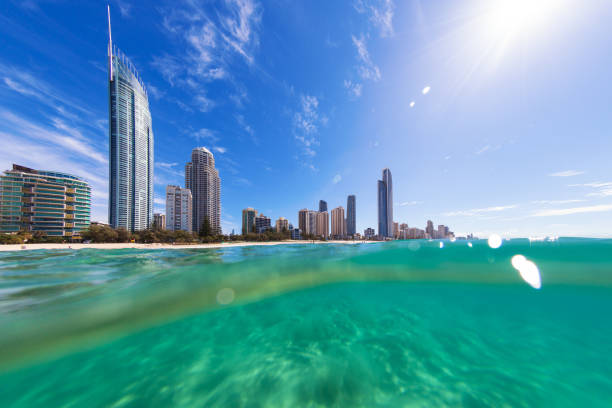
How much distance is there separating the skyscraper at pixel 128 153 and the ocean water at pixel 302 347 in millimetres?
105162

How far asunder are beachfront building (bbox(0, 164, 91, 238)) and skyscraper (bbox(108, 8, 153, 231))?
1197 cm

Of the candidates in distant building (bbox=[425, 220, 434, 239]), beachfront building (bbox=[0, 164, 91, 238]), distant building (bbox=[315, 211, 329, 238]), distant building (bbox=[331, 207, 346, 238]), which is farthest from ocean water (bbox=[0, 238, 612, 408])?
distant building (bbox=[425, 220, 434, 239])

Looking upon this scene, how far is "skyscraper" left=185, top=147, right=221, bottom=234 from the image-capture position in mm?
108812

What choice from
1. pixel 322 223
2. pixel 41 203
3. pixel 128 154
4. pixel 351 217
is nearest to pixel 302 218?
pixel 322 223

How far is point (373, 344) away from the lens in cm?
635

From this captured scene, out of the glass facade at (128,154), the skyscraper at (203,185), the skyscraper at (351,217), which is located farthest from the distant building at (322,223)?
the glass facade at (128,154)

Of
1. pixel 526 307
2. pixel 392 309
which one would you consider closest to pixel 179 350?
pixel 392 309

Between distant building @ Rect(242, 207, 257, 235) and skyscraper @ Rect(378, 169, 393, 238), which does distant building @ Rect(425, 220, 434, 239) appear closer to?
skyscraper @ Rect(378, 169, 393, 238)

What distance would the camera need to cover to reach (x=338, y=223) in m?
150

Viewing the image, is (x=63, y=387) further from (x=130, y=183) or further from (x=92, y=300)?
(x=130, y=183)

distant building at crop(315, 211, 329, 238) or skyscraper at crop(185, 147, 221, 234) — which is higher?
skyscraper at crop(185, 147, 221, 234)

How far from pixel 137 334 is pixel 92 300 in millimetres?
5101

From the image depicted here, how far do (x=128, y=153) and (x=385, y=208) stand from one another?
16941 cm

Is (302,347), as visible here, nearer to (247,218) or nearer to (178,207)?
(178,207)
